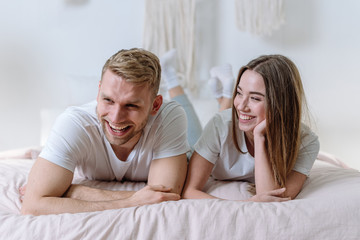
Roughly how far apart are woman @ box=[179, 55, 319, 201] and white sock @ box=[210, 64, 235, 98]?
2.11 feet

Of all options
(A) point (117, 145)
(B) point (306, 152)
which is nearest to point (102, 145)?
(A) point (117, 145)

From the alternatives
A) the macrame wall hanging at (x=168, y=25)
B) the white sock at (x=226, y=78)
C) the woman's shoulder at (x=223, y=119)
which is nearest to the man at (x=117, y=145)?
the woman's shoulder at (x=223, y=119)

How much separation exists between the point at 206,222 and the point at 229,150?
52 centimetres

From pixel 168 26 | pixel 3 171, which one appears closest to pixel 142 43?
pixel 168 26

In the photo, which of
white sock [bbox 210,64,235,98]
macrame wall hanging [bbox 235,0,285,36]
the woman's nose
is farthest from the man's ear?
macrame wall hanging [bbox 235,0,285,36]

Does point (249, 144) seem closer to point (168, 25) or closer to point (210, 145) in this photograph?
point (210, 145)

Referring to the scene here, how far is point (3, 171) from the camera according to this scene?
162 centimetres

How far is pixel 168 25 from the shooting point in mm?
2570

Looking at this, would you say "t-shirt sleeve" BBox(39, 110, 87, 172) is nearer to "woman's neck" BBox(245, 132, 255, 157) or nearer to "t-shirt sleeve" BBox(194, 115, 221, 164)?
"t-shirt sleeve" BBox(194, 115, 221, 164)

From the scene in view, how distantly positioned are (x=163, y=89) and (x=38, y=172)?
1389 millimetres

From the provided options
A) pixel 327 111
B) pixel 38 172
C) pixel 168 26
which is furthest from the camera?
pixel 327 111

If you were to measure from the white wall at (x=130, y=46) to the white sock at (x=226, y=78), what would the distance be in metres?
0.44

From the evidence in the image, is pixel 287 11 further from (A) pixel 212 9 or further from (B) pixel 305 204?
(B) pixel 305 204

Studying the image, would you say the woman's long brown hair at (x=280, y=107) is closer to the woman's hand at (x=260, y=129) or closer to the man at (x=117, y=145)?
the woman's hand at (x=260, y=129)
